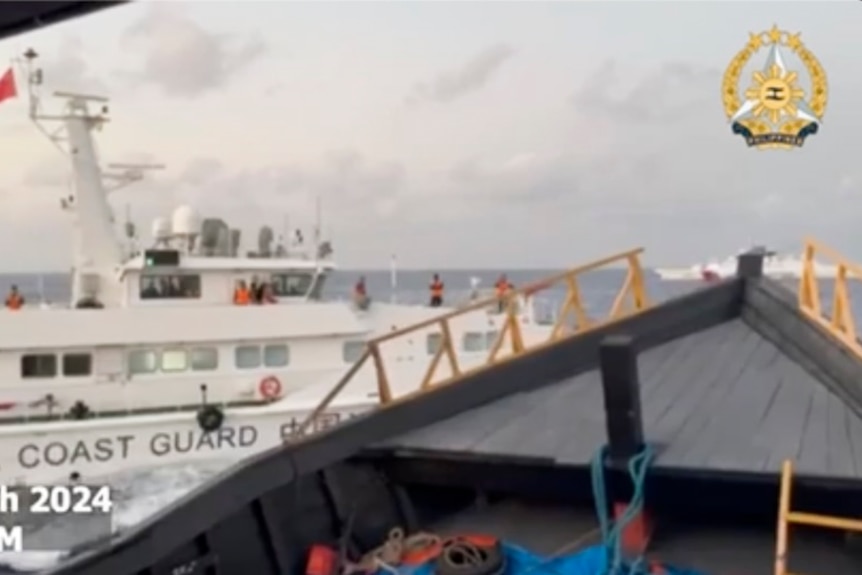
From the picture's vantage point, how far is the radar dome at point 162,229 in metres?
20.3

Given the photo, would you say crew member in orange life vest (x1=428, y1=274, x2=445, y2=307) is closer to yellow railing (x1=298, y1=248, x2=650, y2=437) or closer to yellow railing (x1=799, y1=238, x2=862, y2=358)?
yellow railing (x1=298, y1=248, x2=650, y2=437)

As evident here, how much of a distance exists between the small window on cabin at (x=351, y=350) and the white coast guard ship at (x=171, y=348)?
28 mm

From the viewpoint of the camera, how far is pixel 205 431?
689 inches

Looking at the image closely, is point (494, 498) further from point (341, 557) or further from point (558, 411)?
point (341, 557)

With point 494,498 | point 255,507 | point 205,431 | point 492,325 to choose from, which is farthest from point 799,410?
point 492,325

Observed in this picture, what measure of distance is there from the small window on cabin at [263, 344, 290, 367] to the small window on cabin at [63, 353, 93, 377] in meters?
3.55

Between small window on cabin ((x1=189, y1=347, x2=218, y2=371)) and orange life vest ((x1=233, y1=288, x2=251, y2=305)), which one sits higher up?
orange life vest ((x1=233, y1=288, x2=251, y2=305))

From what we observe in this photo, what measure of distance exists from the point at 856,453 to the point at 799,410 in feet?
2.16

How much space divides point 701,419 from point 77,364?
15.4 meters

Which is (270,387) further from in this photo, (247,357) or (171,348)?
(171,348)

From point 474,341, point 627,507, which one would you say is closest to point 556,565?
point 627,507

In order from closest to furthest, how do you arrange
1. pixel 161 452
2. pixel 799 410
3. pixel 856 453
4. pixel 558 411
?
pixel 856 453, pixel 799 410, pixel 558 411, pixel 161 452

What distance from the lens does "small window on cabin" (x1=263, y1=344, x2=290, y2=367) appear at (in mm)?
18891

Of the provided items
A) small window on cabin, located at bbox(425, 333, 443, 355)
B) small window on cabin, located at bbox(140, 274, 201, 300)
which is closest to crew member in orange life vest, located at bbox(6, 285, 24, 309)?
small window on cabin, located at bbox(140, 274, 201, 300)
